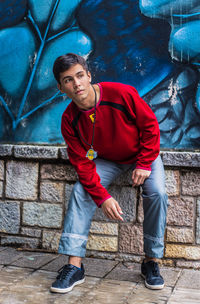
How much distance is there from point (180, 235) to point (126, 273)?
59 cm

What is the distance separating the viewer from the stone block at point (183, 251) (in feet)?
10.3

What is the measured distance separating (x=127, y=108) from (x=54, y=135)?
1.15 metres

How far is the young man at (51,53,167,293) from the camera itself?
2.64 metres

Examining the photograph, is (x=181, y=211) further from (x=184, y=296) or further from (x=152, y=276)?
(x=184, y=296)

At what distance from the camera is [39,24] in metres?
3.69

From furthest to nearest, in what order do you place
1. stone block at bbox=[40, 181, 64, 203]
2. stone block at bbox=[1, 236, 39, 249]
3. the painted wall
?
A: stone block at bbox=[1, 236, 39, 249] < stone block at bbox=[40, 181, 64, 203] < the painted wall

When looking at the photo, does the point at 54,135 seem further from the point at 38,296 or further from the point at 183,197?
the point at 38,296

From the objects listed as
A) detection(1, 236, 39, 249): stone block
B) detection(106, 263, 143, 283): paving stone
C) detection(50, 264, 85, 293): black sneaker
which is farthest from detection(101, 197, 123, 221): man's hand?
detection(1, 236, 39, 249): stone block

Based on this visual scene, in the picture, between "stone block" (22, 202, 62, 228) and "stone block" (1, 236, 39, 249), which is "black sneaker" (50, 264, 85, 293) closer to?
"stone block" (22, 202, 62, 228)

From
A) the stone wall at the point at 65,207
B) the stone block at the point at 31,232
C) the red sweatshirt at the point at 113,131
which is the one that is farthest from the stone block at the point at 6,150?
the red sweatshirt at the point at 113,131

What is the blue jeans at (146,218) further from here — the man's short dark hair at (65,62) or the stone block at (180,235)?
the man's short dark hair at (65,62)

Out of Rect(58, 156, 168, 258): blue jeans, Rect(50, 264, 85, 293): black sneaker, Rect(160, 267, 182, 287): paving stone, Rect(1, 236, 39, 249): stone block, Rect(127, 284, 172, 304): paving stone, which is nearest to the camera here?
Rect(127, 284, 172, 304): paving stone

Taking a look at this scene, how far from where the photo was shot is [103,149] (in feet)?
9.39

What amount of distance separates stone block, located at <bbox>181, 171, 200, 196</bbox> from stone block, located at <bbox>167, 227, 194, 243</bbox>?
330 millimetres
